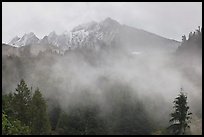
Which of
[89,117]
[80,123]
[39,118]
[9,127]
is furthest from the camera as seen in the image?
[89,117]

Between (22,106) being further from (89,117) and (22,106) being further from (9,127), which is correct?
(9,127)

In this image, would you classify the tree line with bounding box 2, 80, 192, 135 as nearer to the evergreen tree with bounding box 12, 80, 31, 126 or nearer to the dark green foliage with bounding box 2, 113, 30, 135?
the evergreen tree with bounding box 12, 80, 31, 126

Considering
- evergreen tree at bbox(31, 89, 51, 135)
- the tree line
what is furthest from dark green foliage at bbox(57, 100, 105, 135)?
evergreen tree at bbox(31, 89, 51, 135)

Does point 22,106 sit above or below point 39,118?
above

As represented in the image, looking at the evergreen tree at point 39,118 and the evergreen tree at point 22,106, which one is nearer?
the evergreen tree at point 22,106

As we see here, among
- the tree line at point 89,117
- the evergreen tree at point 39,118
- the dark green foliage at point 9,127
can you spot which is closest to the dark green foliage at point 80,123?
the tree line at point 89,117

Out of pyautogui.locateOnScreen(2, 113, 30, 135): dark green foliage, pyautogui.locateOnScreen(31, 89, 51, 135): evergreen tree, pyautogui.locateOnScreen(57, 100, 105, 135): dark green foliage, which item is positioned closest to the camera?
pyautogui.locateOnScreen(2, 113, 30, 135): dark green foliage

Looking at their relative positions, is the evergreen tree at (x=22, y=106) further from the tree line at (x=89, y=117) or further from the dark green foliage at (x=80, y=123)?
the dark green foliage at (x=80, y=123)

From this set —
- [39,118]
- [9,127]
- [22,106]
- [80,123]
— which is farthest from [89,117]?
[9,127]

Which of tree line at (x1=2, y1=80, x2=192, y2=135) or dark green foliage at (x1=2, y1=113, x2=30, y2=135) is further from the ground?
tree line at (x1=2, y1=80, x2=192, y2=135)

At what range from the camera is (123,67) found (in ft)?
428

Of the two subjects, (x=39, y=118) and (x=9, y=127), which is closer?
(x=9, y=127)

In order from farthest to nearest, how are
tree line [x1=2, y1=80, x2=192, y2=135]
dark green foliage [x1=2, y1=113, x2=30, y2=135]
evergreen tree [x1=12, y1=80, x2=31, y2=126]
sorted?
1. tree line [x1=2, y1=80, x2=192, y2=135]
2. evergreen tree [x1=12, y1=80, x2=31, y2=126]
3. dark green foliage [x1=2, y1=113, x2=30, y2=135]

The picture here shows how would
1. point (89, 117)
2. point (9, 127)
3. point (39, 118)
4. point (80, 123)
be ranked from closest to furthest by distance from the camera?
point (9, 127) → point (39, 118) → point (80, 123) → point (89, 117)
